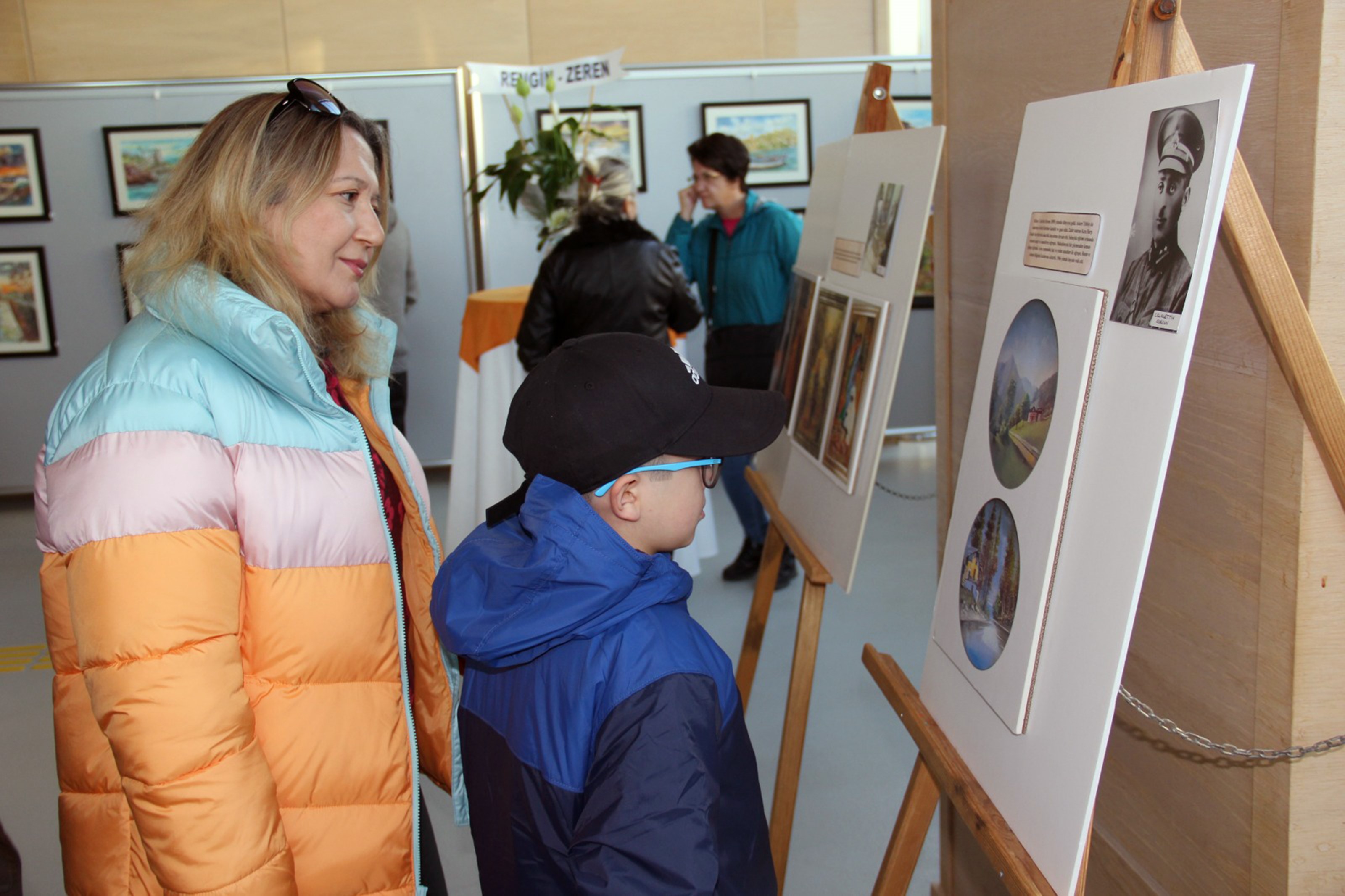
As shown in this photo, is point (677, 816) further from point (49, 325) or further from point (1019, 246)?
point (49, 325)

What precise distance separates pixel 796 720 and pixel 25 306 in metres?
4.82

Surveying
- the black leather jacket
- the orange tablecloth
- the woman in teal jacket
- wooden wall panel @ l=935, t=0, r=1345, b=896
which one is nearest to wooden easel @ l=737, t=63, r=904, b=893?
wooden wall panel @ l=935, t=0, r=1345, b=896

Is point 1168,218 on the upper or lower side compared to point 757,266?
upper

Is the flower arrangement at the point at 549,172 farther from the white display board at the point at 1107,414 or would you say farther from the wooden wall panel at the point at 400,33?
the white display board at the point at 1107,414

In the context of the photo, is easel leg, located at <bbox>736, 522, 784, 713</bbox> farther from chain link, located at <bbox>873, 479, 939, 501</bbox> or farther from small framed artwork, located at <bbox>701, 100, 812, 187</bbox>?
small framed artwork, located at <bbox>701, 100, 812, 187</bbox>

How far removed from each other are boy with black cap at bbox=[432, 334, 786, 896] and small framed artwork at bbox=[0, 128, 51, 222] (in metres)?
5.00

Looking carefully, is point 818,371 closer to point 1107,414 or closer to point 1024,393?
point 1024,393

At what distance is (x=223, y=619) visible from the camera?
1024 millimetres

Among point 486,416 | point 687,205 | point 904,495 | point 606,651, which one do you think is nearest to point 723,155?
point 687,205

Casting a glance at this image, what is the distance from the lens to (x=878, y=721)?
2902mm

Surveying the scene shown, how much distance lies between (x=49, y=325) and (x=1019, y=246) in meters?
5.23

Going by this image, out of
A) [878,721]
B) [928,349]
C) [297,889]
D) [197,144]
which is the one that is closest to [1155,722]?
[297,889]

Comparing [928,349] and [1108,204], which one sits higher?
[1108,204]

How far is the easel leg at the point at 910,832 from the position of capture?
132cm
